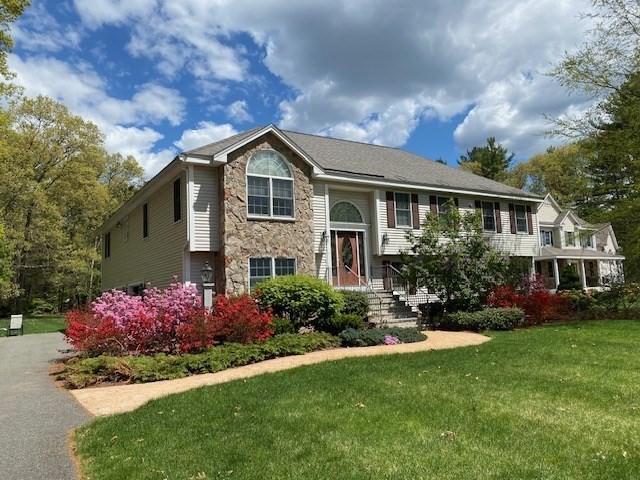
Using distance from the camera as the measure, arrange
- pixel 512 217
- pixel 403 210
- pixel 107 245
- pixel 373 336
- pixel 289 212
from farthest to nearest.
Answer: pixel 107 245
pixel 512 217
pixel 403 210
pixel 289 212
pixel 373 336

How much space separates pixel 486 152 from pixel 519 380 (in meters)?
45.5

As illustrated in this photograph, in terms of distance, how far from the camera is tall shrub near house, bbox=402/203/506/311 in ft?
50.6

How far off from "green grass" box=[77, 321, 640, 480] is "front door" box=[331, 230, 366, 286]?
9.40 metres

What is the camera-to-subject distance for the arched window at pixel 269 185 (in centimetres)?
1498

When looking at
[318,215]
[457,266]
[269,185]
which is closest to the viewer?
[269,185]

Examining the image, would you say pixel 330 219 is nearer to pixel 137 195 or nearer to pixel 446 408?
pixel 137 195

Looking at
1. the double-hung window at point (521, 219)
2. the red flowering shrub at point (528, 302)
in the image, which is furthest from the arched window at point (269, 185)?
the double-hung window at point (521, 219)

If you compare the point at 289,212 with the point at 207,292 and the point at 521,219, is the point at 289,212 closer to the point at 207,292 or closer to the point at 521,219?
the point at 207,292

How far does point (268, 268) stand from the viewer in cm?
1502

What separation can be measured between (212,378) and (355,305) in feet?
21.4

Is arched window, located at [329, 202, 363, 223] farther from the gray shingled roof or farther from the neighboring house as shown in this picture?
the neighboring house

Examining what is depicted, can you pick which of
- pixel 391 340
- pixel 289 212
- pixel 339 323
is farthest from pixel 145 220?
pixel 391 340

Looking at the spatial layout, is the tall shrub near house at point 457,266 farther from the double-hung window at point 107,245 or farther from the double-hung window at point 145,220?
the double-hung window at point 107,245

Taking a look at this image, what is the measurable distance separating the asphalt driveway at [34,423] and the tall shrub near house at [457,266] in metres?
10.7
